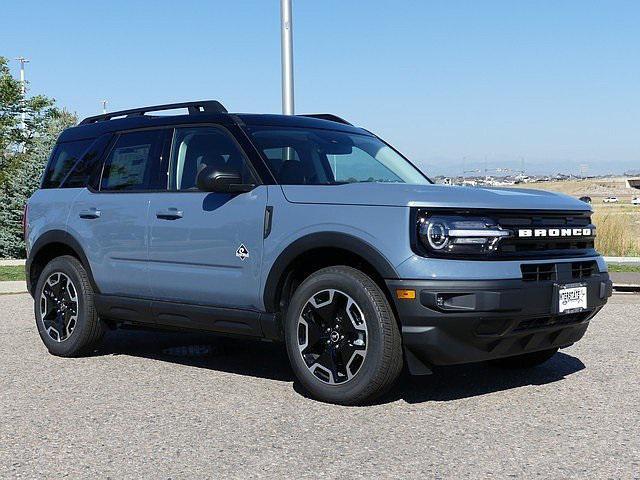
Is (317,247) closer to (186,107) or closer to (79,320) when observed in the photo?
(186,107)

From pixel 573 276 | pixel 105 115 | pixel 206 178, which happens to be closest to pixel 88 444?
pixel 206 178

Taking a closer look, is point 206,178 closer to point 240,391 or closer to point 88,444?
point 240,391

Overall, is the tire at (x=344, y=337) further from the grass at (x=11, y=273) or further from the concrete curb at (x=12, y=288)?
the grass at (x=11, y=273)

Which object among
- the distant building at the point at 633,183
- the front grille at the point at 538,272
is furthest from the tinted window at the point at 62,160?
the distant building at the point at 633,183

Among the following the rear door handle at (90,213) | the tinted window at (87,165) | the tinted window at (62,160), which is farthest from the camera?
the tinted window at (62,160)

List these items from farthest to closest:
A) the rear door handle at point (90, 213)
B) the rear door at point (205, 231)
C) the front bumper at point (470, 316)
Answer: the rear door handle at point (90, 213)
the rear door at point (205, 231)
the front bumper at point (470, 316)

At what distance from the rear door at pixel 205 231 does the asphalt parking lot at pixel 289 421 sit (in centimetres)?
66

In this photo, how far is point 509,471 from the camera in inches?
157

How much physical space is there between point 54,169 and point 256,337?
2793 millimetres

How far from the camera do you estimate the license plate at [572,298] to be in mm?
5203

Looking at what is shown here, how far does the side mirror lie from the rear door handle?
135 cm

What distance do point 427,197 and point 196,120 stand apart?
214cm

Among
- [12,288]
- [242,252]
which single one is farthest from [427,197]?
[12,288]

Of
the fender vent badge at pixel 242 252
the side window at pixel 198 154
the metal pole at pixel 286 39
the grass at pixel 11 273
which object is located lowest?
the grass at pixel 11 273
